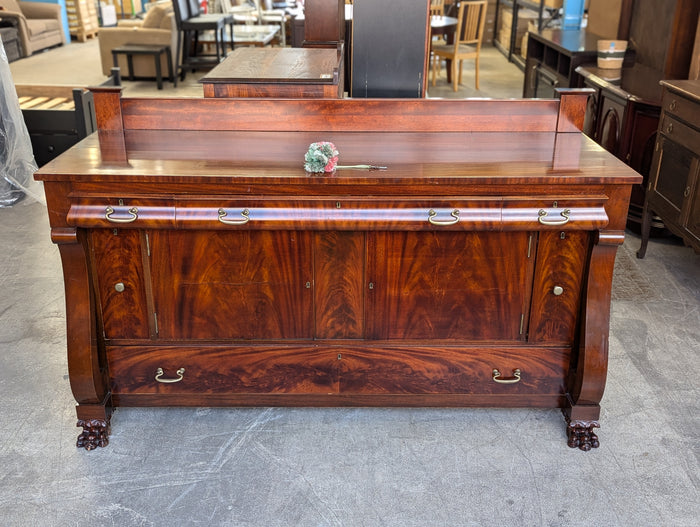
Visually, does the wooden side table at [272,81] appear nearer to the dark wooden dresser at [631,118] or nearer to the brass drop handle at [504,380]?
the brass drop handle at [504,380]

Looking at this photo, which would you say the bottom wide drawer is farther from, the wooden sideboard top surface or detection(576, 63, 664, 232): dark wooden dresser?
detection(576, 63, 664, 232): dark wooden dresser

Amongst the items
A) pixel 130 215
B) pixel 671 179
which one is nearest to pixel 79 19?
pixel 671 179

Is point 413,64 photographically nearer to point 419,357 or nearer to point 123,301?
point 419,357

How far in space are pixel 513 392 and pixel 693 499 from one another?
1.99 ft

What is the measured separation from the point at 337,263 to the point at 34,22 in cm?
966

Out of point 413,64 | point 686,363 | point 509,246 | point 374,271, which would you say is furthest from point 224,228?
point 686,363

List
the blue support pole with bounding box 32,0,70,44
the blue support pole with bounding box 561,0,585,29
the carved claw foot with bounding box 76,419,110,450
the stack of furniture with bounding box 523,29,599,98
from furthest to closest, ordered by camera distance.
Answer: the blue support pole with bounding box 32,0,70,44
the blue support pole with bounding box 561,0,585,29
the stack of furniture with bounding box 523,29,599,98
the carved claw foot with bounding box 76,419,110,450

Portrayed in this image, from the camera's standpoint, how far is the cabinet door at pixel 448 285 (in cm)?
213

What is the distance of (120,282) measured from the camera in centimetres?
216

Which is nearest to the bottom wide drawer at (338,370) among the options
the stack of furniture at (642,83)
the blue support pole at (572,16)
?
the stack of furniture at (642,83)

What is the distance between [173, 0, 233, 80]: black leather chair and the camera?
7.91 m

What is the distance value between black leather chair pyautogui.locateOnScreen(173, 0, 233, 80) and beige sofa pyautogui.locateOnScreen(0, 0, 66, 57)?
2.47 m

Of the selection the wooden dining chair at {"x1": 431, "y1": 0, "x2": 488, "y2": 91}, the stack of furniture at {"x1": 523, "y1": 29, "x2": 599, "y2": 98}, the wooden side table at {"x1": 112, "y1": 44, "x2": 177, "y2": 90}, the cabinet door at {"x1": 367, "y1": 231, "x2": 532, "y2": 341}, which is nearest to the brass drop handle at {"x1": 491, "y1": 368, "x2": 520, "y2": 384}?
the cabinet door at {"x1": 367, "y1": 231, "x2": 532, "y2": 341}

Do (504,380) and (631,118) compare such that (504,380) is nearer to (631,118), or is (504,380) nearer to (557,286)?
(557,286)
